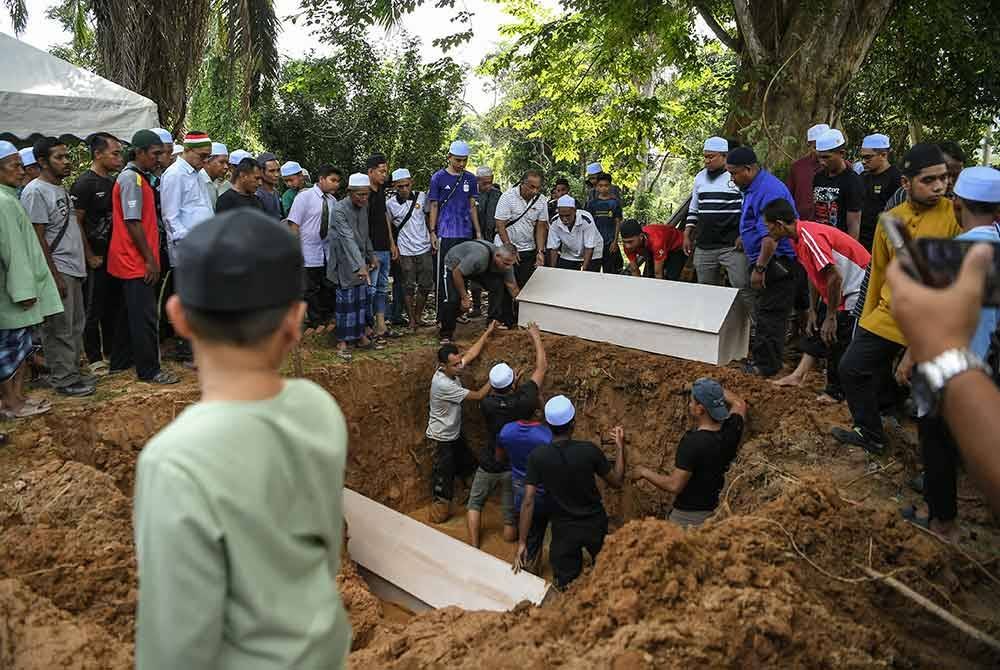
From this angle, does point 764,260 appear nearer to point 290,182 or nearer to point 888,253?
point 888,253

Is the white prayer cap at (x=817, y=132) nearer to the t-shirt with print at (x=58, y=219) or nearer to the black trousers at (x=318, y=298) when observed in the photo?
the black trousers at (x=318, y=298)

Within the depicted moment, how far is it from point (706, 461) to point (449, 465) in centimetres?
309

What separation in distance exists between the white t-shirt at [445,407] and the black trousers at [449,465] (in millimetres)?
148

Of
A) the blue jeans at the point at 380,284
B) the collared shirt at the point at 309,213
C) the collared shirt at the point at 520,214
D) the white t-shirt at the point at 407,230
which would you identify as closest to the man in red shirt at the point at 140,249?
the collared shirt at the point at 309,213

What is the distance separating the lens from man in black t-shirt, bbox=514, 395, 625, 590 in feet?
15.5

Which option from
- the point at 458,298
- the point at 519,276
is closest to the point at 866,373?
the point at 458,298

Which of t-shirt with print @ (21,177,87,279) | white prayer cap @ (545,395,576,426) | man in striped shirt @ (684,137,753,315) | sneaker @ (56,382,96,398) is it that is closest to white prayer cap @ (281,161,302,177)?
t-shirt with print @ (21,177,87,279)

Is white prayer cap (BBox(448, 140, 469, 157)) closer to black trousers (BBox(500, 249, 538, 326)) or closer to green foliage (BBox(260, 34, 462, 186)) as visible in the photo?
black trousers (BBox(500, 249, 538, 326))

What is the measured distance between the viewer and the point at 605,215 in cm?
930

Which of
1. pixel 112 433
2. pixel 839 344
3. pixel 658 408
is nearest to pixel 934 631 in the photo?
pixel 839 344

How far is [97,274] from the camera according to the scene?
639cm

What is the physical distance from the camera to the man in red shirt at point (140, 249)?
231 inches

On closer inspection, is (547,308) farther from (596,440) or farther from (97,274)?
(97,274)

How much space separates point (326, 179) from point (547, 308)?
2740 mm
